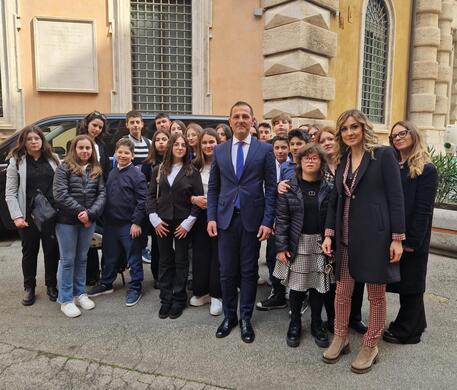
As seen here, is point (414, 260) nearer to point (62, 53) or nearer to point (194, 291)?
point (194, 291)

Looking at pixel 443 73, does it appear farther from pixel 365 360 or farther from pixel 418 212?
pixel 365 360

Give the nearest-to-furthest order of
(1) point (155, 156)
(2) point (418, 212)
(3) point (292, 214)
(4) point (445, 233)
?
1. (2) point (418, 212)
2. (3) point (292, 214)
3. (1) point (155, 156)
4. (4) point (445, 233)

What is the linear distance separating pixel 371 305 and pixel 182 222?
1.77 m

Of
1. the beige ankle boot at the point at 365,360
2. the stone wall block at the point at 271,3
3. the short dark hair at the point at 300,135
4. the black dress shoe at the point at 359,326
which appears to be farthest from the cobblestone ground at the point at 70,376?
the stone wall block at the point at 271,3

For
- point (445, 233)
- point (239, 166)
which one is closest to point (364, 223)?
point (239, 166)

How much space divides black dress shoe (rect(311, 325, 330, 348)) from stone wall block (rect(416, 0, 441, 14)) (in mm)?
13598

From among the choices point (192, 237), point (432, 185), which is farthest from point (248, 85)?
point (432, 185)

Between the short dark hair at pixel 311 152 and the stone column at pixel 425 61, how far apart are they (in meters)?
12.1

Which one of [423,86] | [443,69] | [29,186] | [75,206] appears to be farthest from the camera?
[443,69]

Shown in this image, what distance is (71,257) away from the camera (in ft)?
13.1

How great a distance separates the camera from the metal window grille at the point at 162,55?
10305 millimetres

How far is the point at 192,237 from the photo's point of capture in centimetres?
407

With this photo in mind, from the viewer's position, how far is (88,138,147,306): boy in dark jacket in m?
4.21

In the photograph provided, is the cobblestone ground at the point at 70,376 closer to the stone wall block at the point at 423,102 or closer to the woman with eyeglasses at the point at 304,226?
the woman with eyeglasses at the point at 304,226
